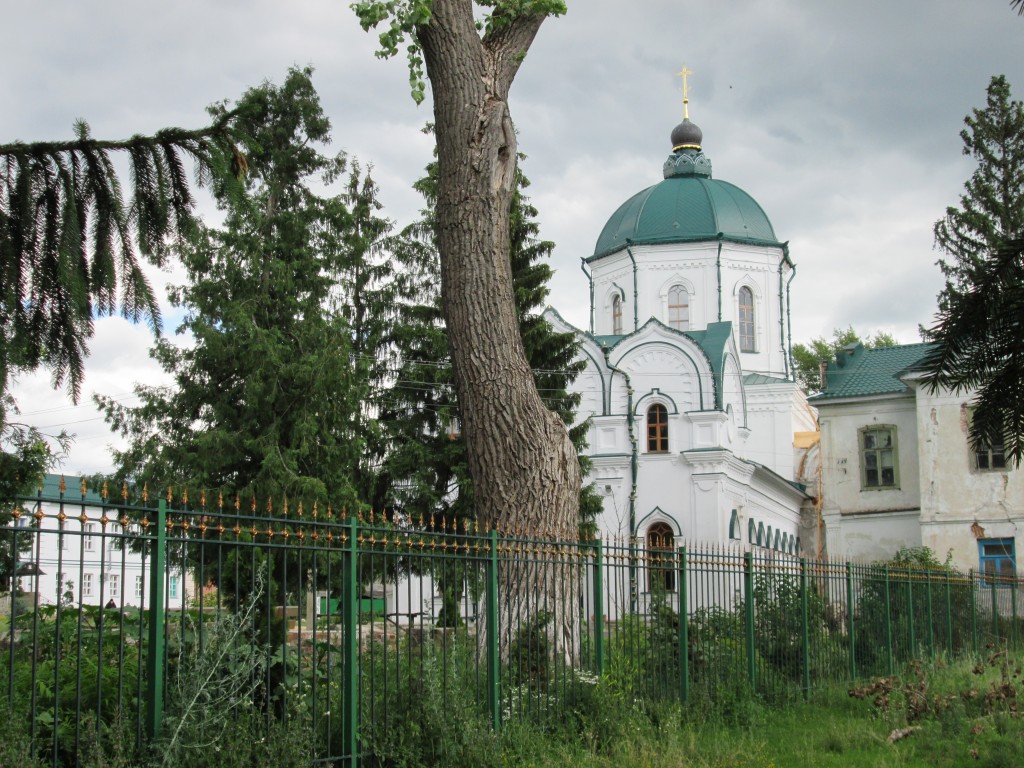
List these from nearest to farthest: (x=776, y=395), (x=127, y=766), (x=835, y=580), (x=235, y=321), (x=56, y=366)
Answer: (x=56, y=366) → (x=127, y=766) → (x=835, y=580) → (x=235, y=321) → (x=776, y=395)

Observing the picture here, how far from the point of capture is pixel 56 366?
3.59 metres

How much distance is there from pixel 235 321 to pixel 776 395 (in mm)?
19282

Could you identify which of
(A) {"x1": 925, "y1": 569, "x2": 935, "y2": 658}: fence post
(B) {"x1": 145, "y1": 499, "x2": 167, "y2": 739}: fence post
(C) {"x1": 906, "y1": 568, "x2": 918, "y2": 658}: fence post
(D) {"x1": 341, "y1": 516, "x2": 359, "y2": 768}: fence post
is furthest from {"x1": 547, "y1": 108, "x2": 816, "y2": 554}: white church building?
(B) {"x1": 145, "y1": 499, "x2": 167, "y2": 739}: fence post

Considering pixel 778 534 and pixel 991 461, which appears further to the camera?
pixel 778 534

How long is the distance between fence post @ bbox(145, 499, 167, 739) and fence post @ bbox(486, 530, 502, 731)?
9.49 ft

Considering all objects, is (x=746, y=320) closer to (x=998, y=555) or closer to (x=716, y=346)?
(x=716, y=346)

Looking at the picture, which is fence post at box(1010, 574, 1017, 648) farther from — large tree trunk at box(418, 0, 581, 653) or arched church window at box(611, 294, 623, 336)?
arched church window at box(611, 294, 623, 336)

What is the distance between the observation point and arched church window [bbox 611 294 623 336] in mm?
36562

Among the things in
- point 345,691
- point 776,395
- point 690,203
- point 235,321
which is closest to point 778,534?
point 776,395

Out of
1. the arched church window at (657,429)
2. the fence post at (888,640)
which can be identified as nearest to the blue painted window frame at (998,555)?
the arched church window at (657,429)

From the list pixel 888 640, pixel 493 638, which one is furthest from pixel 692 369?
pixel 493 638

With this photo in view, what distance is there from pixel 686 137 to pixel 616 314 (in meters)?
8.76

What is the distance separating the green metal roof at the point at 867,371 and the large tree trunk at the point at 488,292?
2172 centimetres

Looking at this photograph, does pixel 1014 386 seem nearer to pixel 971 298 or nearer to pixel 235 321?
pixel 971 298
